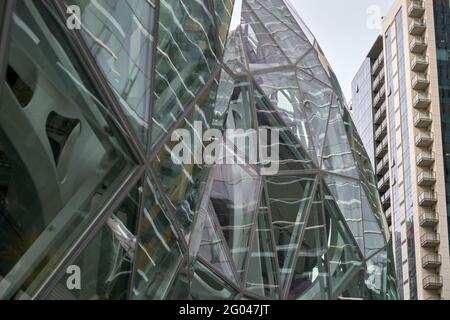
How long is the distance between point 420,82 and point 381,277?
53.2 m

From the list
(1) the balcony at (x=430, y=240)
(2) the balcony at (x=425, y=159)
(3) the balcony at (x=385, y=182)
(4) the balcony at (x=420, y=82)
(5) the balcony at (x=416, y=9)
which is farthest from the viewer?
(3) the balcony at (x=385, y=182)

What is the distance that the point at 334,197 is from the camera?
76.3 ft

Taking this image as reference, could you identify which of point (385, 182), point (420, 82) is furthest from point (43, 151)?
point (385, 182)

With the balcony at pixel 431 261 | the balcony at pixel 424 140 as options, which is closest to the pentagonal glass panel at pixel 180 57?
the balcony at pixel 431 261

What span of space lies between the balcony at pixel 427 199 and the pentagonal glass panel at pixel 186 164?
60.1 meters

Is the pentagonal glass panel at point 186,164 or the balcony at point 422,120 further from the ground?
the balcony at point 422,120

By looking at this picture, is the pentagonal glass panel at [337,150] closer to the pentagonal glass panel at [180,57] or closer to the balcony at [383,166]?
the pentagonal glass panel at [180,57]

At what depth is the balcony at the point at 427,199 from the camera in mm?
71000

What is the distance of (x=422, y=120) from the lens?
74.0 meters

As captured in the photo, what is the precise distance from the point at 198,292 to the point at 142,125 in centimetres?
816

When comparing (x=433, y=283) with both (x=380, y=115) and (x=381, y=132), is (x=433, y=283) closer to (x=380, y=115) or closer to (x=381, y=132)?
(x=381, y=132)

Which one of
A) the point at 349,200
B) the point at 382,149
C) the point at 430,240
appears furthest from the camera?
the point at 382,149
